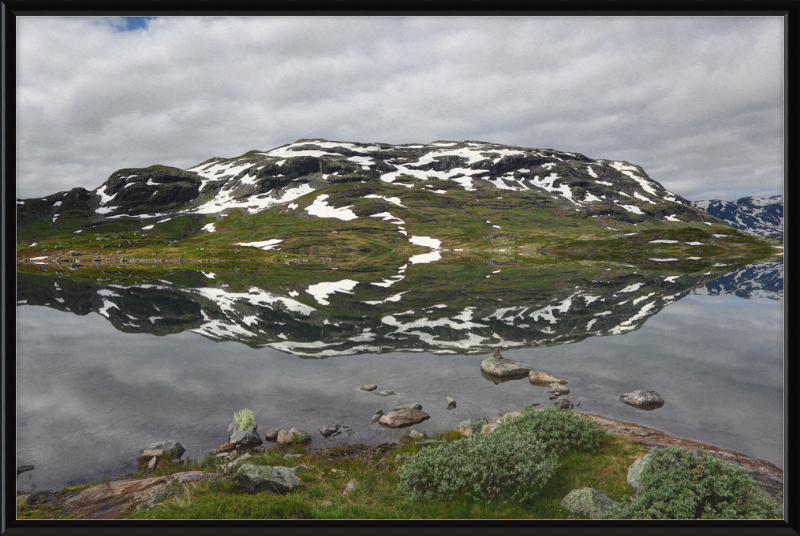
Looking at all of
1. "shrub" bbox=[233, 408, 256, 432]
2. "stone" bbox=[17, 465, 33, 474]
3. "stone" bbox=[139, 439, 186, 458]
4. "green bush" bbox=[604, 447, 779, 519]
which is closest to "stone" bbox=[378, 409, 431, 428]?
"shrub" bbox=[233, 408, 256, 432]

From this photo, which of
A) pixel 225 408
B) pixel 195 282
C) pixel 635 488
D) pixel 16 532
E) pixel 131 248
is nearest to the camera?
pixel 16 532

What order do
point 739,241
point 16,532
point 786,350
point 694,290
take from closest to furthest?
point 16,532 → point 786,350 → point 694,290 → point 739,241

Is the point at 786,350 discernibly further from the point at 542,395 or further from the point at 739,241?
the point at 739,241

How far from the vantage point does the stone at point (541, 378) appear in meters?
17.6

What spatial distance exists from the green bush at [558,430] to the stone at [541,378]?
6.92m

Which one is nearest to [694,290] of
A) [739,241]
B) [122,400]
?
[122,400]

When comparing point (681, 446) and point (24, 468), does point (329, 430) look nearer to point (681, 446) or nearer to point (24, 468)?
point (24, 468)

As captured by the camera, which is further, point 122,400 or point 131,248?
point 131,248

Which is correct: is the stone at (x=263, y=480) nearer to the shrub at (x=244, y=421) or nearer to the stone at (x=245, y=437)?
the stone at (x=245, y=437)

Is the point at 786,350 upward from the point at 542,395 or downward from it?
upward

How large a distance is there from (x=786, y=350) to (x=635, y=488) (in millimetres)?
4106

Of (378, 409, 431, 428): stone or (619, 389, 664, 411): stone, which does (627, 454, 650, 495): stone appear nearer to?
(378, 409, 431, 428): stone

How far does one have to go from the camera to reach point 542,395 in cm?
1636

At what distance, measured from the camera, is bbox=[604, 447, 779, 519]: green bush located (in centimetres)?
631
